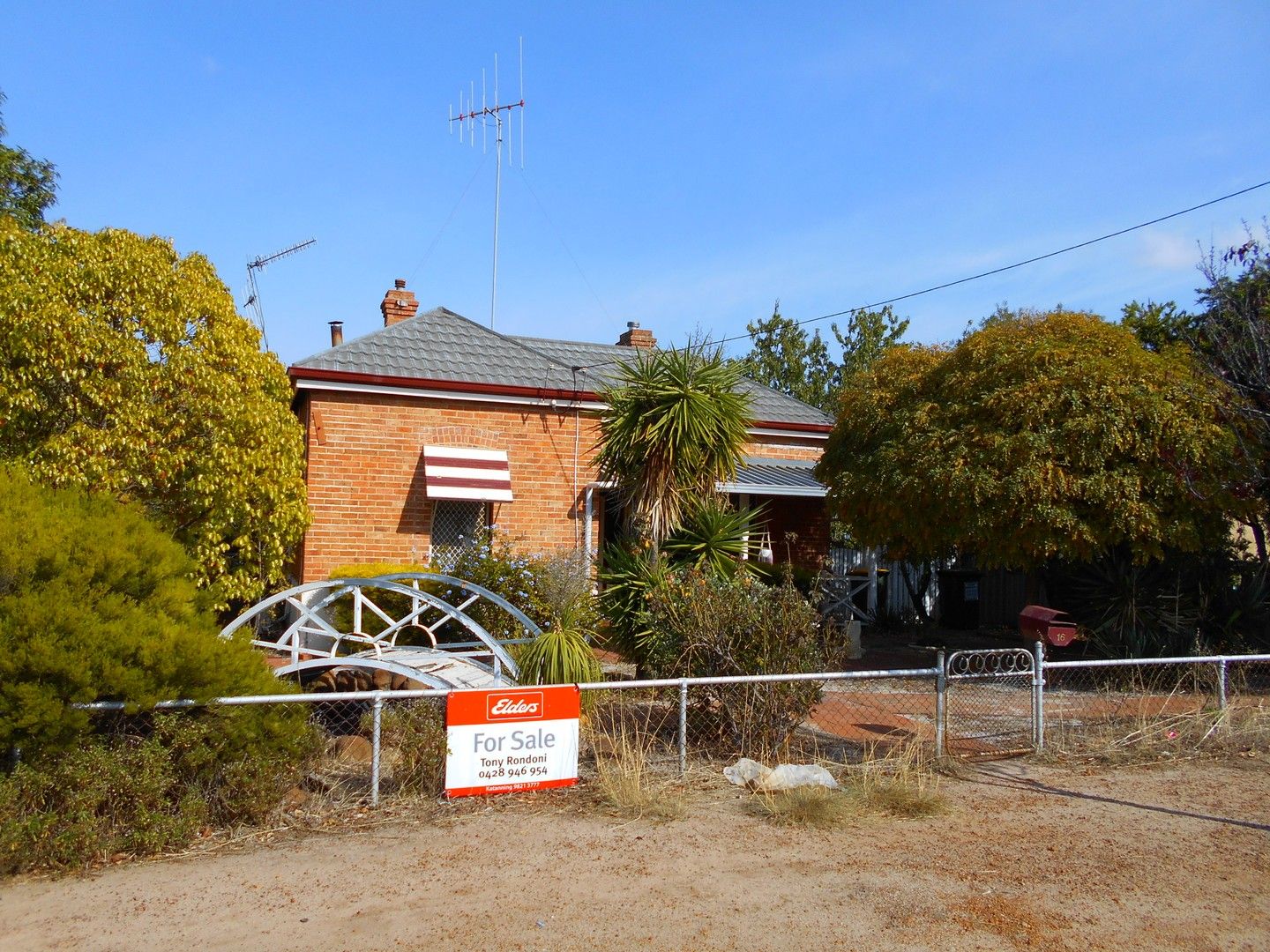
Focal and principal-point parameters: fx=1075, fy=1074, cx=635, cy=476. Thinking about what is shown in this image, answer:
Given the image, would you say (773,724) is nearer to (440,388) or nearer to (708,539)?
(708,539)

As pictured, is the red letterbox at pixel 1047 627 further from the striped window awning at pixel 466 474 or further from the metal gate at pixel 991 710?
the striped window awning at pixel 466 474

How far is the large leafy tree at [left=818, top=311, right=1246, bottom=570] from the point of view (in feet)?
38.2

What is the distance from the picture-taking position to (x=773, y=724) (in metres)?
8.05

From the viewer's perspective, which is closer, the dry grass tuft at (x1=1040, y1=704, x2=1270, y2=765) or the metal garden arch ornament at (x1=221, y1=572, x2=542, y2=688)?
the metal garden arch ornament at (x1=221, y1=572, x2=542, y2=688)

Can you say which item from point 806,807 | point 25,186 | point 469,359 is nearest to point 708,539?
point 806,807

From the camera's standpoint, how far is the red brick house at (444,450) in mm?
14359

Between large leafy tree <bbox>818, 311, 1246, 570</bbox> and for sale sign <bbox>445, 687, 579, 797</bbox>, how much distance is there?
21.9ft

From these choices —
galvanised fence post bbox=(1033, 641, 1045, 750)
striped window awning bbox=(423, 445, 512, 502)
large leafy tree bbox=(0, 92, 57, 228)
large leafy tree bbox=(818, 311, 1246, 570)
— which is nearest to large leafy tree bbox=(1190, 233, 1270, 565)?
large leafy tree bbox=(818, 311, 1246, 570)

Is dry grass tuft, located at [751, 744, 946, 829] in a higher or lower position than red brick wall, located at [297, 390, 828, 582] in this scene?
lower

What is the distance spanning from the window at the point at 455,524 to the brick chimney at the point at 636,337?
6589mm

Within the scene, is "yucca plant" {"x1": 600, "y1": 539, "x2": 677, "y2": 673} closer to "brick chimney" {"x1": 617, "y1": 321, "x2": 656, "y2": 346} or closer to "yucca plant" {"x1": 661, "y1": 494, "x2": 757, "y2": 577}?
"yucca plant" {"x1": 661, "y1": 494, "x2": 757, "y2": 577}

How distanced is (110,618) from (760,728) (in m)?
4.52

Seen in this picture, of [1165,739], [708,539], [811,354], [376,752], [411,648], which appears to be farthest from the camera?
[811,354]

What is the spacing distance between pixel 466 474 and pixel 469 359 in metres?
2.14
